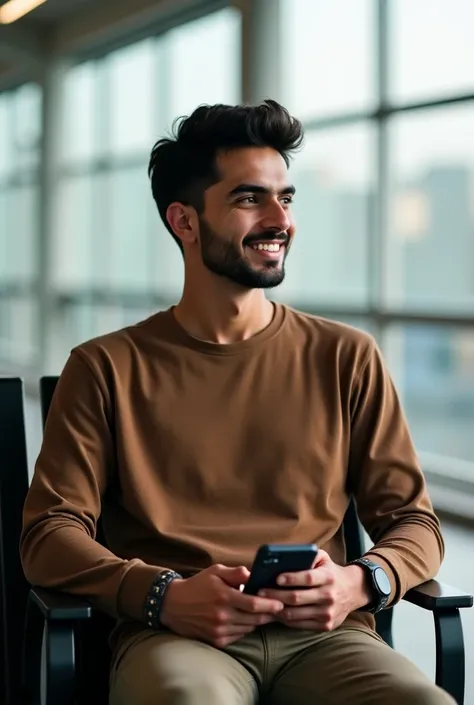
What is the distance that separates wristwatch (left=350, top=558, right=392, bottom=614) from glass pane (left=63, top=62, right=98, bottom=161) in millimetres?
8175

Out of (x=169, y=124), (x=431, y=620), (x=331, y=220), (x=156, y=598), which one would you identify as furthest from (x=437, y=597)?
(x=331, y=220)

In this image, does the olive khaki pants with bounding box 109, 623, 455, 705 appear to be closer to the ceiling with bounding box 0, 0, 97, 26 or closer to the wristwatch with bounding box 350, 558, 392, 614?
the wristwatch with bounding box 350, 558, 392, 614

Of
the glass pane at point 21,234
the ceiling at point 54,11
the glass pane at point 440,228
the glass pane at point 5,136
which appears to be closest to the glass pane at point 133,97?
the ceiling at point 54,11

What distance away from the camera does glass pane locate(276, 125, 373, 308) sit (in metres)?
5.89

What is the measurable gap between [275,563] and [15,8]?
6305 millimetres

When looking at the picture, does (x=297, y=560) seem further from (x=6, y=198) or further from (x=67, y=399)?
(x=6, y=198)

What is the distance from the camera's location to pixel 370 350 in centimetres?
191

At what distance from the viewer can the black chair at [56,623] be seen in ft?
4.96

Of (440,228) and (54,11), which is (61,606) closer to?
(54,11)

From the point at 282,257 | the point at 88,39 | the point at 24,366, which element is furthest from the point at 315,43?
the point at 282,257

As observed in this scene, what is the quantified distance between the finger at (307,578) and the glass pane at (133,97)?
6.81m

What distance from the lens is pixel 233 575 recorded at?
1585 mm

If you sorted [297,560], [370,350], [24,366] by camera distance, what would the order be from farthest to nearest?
[24,366], [370,350], [297,560]

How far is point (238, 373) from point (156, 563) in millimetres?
365
